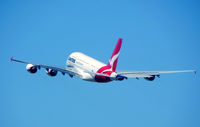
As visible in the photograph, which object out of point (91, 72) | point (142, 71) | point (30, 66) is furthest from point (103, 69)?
point (30, 66)

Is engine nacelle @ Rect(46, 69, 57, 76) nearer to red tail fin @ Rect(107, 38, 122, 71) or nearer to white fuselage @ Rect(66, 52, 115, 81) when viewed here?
white fuselage @ Rect(66, 52, 115, 81)

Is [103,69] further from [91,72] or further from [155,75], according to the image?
[155,75]

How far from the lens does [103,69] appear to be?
308 feet

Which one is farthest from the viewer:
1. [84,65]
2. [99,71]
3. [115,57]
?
[84,65]

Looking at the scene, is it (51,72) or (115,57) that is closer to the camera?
(115,57)

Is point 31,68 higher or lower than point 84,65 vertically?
lower

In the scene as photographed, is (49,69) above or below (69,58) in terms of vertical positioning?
below

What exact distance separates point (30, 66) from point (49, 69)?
154 inches

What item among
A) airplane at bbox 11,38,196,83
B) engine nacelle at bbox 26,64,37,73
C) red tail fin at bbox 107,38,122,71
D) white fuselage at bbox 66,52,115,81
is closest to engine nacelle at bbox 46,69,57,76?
airplane at bbox 11,38,196,83

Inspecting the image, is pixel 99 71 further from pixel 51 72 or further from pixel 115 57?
pixel 51 72

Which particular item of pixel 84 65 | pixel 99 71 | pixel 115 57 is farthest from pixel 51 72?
pixel 115 57

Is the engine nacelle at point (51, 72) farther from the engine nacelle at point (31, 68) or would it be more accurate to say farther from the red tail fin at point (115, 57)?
the red tail fin at point (115, 57)

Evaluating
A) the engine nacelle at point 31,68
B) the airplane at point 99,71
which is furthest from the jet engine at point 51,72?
the engine nacelle at point 31,68

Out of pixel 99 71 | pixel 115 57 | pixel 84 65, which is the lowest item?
pixel 99 71
